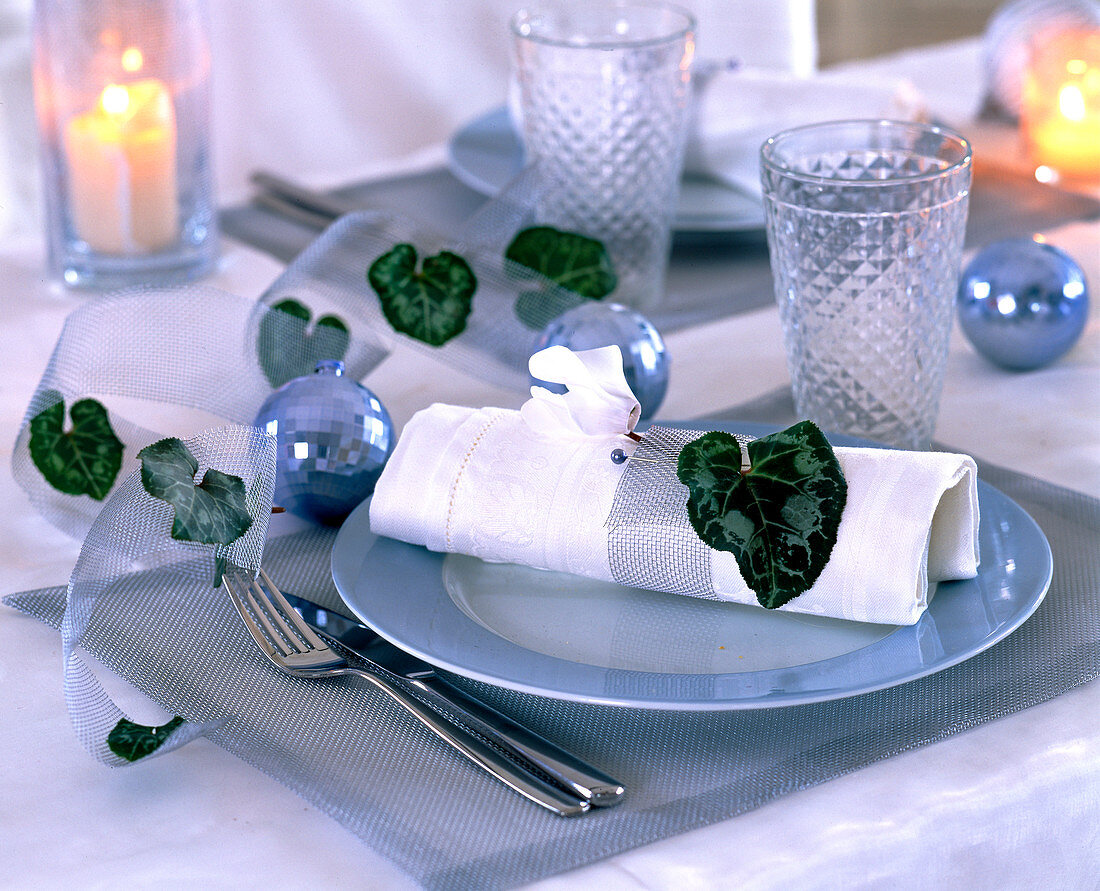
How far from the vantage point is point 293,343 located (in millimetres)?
652

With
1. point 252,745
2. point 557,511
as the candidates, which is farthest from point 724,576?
point 252,745

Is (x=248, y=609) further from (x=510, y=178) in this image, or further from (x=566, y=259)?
(x=510, y=178)

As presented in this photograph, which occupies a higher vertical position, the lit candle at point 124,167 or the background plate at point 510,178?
the lit candle at point 124,167

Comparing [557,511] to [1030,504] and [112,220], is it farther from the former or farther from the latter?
[112,220]

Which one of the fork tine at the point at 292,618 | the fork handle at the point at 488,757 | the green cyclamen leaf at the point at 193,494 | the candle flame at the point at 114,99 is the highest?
the candle flame at the point at 114,99

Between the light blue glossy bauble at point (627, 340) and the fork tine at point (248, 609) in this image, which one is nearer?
the fork tine at point (248, 609)

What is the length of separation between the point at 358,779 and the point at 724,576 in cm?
14

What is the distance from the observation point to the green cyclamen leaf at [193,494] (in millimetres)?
460

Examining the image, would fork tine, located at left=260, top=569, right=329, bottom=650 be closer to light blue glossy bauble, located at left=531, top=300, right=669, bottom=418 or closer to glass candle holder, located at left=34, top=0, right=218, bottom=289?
light blue glossy bauble, located at left=531, top=300, right=669, bottom=418

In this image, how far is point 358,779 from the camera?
0.40 meters

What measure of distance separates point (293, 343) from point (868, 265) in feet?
0.93

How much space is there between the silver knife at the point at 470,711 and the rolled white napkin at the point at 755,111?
56 centimetres

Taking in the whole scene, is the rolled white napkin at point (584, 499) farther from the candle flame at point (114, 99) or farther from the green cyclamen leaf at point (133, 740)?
the candle flame at point (114, 99)

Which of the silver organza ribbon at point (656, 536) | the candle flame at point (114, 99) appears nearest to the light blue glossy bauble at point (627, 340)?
the silver organza ribbon at point (656, 536)
